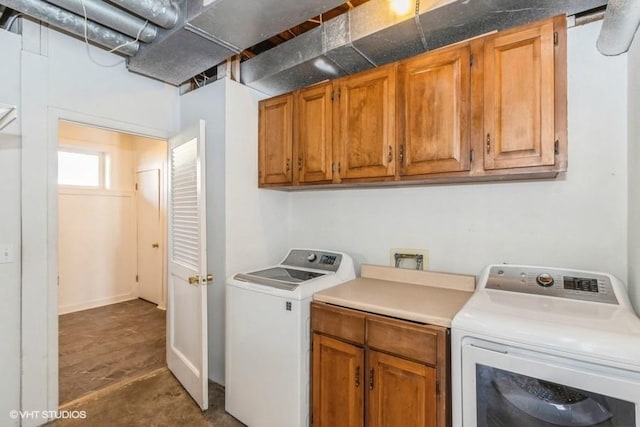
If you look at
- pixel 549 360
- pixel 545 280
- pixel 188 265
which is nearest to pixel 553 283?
pixel 545 280

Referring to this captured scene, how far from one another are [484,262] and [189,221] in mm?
1964

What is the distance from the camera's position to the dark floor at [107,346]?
241 centimetres

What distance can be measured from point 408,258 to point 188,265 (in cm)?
155

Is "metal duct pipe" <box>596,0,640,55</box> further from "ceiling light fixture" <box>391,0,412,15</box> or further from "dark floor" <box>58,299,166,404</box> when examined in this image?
"dark floor" <box>58,299,166,404</box>

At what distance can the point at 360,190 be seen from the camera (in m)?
2.34

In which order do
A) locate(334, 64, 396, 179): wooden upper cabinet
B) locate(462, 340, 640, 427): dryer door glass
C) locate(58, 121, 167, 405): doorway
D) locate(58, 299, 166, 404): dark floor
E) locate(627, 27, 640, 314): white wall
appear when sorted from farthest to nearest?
locate(58, 121, 167, 405): doorway → locate(58, 299, 166, 404): dark floor → locate(334, 64, 396, 179): wooden upper cabinet → locate(627, 27, 640, 314): white wall → locate(462, 340, 640, 427): dryer door glass

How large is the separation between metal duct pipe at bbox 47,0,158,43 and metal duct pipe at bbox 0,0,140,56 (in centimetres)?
12

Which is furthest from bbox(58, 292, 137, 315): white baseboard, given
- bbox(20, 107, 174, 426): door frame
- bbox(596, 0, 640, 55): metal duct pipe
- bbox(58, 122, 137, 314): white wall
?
→ bbox(596, 0, 640, 55): metal duct pipe

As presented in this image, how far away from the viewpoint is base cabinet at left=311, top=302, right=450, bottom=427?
1.31 meters

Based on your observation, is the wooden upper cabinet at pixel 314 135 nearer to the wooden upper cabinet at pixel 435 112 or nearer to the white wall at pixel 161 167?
the wooden upper cabinet at pixel 435 112

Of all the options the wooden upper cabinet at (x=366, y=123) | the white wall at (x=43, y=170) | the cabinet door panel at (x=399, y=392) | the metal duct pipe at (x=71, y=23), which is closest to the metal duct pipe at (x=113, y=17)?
the metal duct pipe at (x=71, y=23)

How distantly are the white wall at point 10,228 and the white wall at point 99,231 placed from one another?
7.11 ft

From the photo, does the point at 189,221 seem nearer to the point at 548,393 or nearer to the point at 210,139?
the point at 210,139

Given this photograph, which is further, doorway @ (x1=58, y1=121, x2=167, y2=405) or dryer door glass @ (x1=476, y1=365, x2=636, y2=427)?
doorway @ (x1=58, y1=121, x2=167, y2=405)
